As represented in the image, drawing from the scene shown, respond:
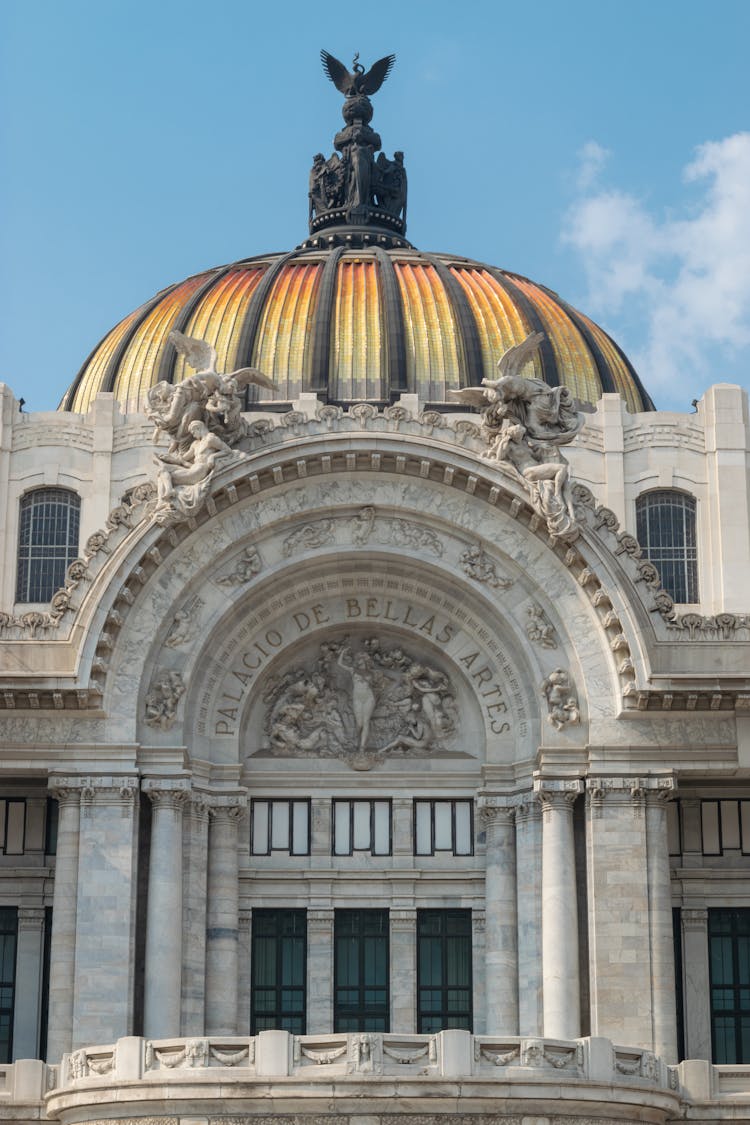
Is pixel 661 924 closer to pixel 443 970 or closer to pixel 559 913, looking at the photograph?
pixel 559 913

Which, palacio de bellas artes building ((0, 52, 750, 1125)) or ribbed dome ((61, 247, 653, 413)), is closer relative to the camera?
palacio de bellas artes building ((0, 52, 750, 1125))

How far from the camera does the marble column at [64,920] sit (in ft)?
167

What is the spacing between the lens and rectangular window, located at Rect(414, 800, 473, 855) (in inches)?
2172

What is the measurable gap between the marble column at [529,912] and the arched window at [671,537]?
1026 centimetres

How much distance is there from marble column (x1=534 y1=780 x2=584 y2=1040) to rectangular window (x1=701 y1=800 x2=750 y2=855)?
4.55 m

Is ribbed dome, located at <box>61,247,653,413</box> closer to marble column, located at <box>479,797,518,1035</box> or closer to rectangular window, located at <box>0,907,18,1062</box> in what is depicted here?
marble column, located at <box>479,797,518,1035</box>

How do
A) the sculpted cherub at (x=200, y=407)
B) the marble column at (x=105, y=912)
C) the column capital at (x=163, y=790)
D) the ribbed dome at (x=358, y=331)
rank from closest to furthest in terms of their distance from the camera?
the marble column at (x=105, y=912) < the column capital at (x=163, y=790) < the sculpted cherub at (x=200, y=407) < the ribbed dome at (x=358, y=331)

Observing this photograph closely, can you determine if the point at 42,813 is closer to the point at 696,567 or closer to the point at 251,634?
the point at 251,634

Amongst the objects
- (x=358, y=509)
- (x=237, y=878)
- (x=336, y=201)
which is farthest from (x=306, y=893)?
(x=336, y=201)

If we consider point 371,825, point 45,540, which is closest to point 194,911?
point 371,825

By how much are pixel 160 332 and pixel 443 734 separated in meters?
16.9

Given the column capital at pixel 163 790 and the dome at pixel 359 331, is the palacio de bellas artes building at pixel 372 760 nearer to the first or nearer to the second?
the column capital at pixel 163 790

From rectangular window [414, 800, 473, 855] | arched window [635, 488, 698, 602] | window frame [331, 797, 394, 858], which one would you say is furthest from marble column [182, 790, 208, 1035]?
arched window [635, 488, 698, 602]

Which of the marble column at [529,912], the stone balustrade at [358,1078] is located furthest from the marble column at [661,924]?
the stone balustrade at [358,1078]
